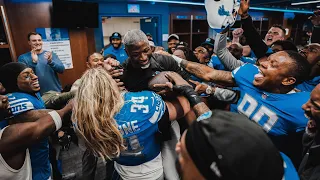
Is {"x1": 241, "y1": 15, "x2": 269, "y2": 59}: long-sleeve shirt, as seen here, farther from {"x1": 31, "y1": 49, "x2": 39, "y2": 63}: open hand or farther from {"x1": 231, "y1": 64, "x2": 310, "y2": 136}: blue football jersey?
{"x1": 31, "y1": 49, "x2": 39, "y2": 63}: open hand

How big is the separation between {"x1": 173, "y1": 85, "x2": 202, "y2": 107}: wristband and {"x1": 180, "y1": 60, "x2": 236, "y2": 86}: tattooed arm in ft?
1.18

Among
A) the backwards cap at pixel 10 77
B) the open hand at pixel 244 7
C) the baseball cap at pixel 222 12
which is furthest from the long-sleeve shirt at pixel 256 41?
the backwards cap at pixel 10 77

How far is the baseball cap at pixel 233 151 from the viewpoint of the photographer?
1.66ft

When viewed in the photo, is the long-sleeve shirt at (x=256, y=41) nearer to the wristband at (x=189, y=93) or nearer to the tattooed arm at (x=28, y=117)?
the wristband at (x=189, y=93)

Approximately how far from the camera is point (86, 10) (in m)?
4.32

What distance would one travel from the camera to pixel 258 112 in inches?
50.6

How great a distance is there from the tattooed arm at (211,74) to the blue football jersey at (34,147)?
124 centimetres

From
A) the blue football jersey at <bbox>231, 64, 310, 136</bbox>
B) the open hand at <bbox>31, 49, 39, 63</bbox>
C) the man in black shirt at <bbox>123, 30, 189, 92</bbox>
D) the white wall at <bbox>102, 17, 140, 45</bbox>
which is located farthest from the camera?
the white wall at <bbox>102, 17, 140, 45</bbox>

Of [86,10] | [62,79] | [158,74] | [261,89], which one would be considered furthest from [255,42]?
[62,79]

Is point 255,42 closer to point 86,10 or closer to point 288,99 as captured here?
point 288,99

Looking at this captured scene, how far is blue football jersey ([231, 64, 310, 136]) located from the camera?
117 cm

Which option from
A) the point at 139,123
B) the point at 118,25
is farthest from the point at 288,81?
the point at 118,25

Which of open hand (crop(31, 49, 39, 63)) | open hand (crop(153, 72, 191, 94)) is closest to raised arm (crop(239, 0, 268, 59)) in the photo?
open hand (crop(153, 72, 191, 94))

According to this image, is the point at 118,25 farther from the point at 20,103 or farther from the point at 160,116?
the point at 160,116
